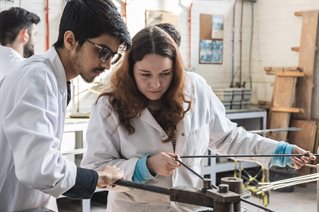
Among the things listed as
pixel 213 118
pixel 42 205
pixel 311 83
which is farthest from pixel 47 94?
pixel 311 83

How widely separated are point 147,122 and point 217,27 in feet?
13.2

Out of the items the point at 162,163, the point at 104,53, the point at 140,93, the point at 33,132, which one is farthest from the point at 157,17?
the point at 33,132

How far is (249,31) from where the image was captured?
593 centimetres

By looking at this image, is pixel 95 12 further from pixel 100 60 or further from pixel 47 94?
pixel 47 94

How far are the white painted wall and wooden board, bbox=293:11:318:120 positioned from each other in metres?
0.16

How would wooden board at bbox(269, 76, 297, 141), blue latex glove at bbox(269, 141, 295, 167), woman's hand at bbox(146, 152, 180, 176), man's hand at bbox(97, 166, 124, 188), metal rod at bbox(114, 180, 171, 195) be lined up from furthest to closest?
wooden board at bbox(269, 76, 297, 141) < blue latex glove at bbox(269, 141, 295, 167) < woman's hand at bbox(146, 152, 180, 176) < man's hand at bbox(97, 166, 124, 188) < metal rod at bbox(114, 180, 171, 195)

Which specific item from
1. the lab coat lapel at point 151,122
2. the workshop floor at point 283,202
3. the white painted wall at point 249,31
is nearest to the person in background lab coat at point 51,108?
the lab coat lapel at point 151,122

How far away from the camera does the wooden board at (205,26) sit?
5524 millimetres

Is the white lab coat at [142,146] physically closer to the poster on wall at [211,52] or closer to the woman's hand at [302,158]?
the woman's hand at [302,158]

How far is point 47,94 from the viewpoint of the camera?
1322 mm

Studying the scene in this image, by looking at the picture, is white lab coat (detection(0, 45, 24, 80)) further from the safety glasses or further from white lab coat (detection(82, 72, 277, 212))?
the safety glasses

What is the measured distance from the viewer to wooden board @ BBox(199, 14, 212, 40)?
5524 mm

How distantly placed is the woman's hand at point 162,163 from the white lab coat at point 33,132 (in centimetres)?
Answer: 40

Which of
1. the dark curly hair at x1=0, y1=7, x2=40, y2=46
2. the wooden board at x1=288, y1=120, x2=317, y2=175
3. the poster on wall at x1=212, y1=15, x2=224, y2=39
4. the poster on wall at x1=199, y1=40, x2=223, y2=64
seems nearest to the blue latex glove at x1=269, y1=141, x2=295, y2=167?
the dark curly hair at x1=0, y1=7, x2=40, y2=46
